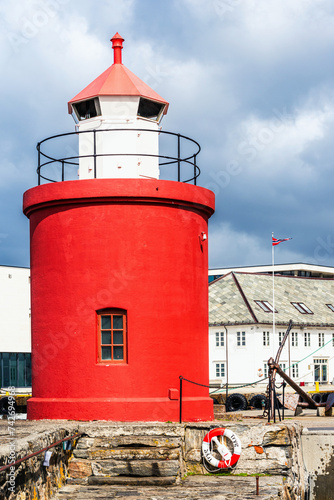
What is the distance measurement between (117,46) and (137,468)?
27.3 feet

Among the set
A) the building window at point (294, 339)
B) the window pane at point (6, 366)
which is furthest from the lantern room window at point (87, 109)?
the window pane at point (6, 366)

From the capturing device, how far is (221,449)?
12406mm

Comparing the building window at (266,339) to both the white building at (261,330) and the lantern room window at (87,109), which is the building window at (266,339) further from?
the lantern room window at (87,109)

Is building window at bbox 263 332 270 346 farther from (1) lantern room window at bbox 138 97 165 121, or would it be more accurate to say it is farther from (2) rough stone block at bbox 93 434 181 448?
(2) rough stone block at bbox 93 434 181 448

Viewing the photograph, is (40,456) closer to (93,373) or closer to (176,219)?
(93,373)

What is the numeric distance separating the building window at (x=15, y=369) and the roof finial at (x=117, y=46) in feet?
118

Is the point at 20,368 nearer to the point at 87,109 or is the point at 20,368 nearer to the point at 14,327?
the point at 14,327

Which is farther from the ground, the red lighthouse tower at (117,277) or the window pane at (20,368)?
the red lighthouse tower at (117,277)

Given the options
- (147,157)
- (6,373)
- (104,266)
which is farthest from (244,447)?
(6,373)

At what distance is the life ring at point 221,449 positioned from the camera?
12266mm

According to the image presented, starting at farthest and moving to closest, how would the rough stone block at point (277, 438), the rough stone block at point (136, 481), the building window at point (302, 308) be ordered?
the building window at point (302, 308) < the rough stone block at point (277, 438) < the rough stone block at point (136, 481)

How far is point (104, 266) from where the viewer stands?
44.4 ft

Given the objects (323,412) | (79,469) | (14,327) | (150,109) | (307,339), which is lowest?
(323,412)

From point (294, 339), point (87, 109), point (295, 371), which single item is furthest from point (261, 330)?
point (87, 109)
